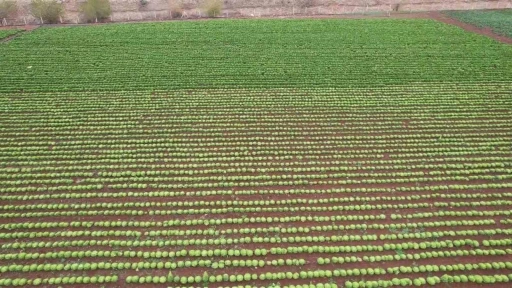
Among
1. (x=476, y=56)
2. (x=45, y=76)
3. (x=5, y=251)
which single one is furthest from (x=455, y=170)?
(x=45, y=76)

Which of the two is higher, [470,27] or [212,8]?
[212,8]

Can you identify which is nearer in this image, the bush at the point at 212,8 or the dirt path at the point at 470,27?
the dirt path at the point at 470,27

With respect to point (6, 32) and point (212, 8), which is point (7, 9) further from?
point (212, 8)

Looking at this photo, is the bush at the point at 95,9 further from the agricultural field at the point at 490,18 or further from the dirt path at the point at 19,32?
the agricultural field at the point at 490,18

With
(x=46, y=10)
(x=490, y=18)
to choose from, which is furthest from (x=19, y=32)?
(x=490, y=18)

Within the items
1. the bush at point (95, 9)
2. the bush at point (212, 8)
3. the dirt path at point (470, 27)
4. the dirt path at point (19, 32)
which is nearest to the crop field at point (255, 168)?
the dirt path at point (19, 32)

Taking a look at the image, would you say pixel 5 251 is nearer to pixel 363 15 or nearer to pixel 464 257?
pixel 464 257
